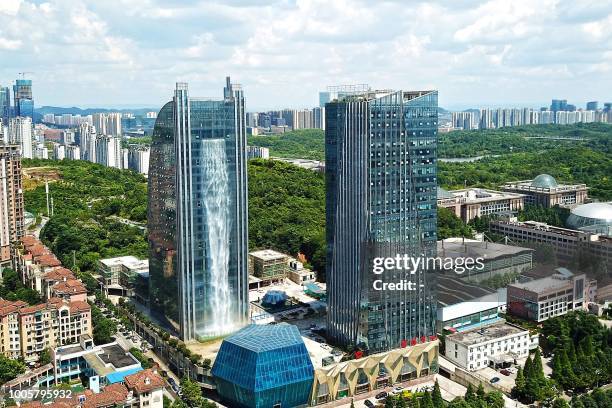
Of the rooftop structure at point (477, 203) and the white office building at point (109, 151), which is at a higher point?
the white office building at point (109, 151)

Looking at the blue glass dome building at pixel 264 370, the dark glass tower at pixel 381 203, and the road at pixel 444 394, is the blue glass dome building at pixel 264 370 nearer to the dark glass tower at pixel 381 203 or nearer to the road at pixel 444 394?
the road at pixel 444 394

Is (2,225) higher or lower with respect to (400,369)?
higher

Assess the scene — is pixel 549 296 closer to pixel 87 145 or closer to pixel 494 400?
pixel 494 400

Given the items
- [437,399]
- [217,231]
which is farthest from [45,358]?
[437,399]

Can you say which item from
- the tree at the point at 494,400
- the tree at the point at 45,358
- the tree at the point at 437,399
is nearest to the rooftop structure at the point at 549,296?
the tree at the point at 494,400

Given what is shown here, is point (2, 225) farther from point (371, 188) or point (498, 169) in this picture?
point (498, 169)

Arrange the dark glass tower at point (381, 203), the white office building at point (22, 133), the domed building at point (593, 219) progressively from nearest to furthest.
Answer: the dark glass tower at point (381, 203) → the domed building at point (593, 219) → the white office building at point (22, 133)

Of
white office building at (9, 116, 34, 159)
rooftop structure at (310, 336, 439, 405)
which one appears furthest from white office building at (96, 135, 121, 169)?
rooftop structure at (310, 336, 439, 405)

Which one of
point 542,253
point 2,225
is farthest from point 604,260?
point 2,225
